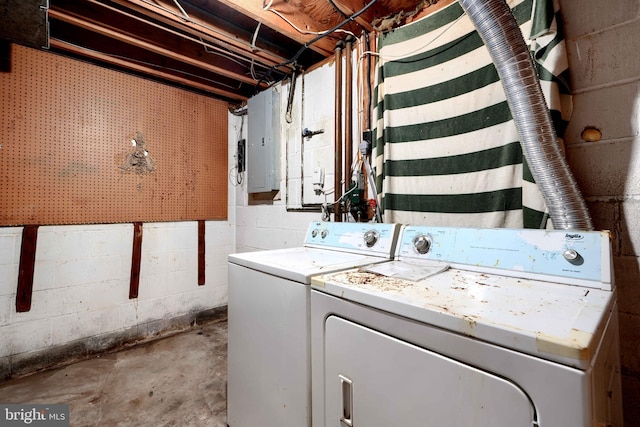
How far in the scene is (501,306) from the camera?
26.6 inches

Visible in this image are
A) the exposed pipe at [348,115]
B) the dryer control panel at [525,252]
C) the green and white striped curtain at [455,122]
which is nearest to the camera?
the dryer control panel at [525,252]

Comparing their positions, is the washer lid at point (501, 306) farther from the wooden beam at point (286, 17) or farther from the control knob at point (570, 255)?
the wooden beam at point (286, 17)

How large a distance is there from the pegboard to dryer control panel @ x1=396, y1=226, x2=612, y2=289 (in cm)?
241

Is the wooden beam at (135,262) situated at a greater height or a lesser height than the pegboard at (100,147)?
lesser

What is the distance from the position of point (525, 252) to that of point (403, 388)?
24.5 inches

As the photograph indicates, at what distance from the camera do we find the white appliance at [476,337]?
52 cm

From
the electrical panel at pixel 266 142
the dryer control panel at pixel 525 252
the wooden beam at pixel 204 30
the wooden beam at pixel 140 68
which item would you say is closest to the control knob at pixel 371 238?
the dryer control panel at pixel 525 252

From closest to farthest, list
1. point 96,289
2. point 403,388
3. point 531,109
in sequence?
point 403,388 → point 531,109 → point 96,289

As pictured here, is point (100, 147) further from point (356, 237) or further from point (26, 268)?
point (356, 237)

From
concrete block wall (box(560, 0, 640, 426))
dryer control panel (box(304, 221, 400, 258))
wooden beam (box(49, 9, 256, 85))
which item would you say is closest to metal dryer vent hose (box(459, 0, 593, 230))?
concrete block wall (box(560, 0, 640, 426))

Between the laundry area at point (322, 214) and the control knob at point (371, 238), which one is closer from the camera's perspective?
the laundry area at point (322, 214)

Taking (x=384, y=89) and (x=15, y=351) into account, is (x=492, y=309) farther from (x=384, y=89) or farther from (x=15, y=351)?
(x=15, y=351)

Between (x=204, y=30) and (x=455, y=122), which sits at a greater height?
Answer: (x=204, y=30)

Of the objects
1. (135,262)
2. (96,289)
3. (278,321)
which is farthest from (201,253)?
(278,321)
